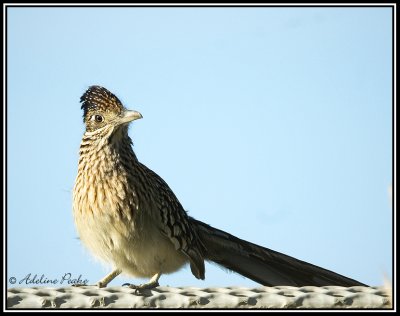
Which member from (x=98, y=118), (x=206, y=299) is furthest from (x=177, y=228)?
(x=206, y=299)

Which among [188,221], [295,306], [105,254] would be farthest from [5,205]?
[295,306]

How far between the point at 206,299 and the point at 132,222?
9.09 ft

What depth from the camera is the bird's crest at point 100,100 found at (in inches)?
281

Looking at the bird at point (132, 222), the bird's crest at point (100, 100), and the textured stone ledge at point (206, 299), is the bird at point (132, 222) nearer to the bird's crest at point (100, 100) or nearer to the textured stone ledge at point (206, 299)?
the bird's crest at point (100, 100)

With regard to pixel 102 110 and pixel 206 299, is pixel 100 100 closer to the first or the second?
pixel 102 110

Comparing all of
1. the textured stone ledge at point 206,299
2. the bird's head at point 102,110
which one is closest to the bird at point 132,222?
the bird's head at point 102,110

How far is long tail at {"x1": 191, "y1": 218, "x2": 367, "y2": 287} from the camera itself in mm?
6500

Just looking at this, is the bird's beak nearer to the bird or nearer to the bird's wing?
the bird

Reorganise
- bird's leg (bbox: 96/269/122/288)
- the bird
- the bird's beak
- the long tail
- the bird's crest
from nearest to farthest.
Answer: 1. the long tail
2. the bird
3. the bird's beak
4. bird's leg (bbox: 96/269/122/288)
5. the bird's crest

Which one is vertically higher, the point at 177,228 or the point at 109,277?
the point at 177,228

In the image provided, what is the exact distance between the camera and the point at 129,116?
6.98 metres

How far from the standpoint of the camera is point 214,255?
24.6 ft

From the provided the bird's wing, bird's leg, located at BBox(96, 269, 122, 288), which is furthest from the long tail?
bird's leg, located at BBox(96, 269, 122, 288)

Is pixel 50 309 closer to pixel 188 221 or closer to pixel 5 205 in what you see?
pixel 5 205
